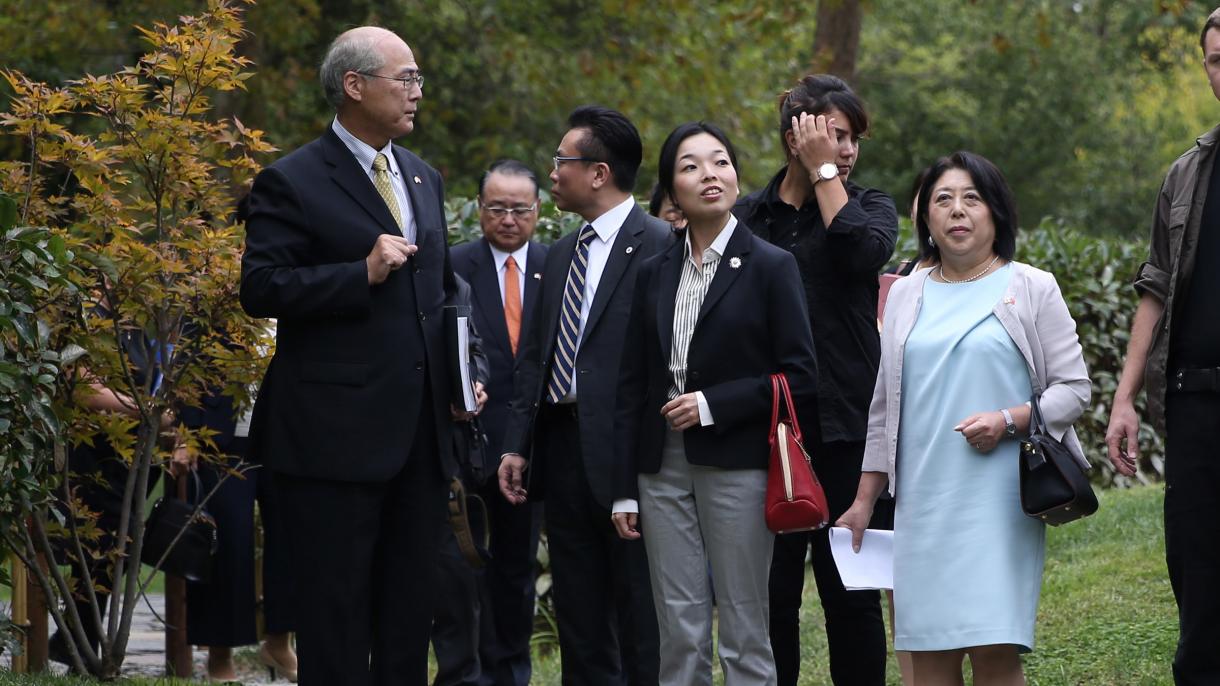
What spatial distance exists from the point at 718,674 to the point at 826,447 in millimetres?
3205

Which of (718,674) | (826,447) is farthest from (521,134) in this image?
(826,447)

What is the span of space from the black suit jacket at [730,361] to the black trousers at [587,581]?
71 centimetres

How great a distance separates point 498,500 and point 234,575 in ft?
5.09

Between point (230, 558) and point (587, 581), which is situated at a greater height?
point (587, 581)

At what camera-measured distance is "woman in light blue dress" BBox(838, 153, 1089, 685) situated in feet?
15.6

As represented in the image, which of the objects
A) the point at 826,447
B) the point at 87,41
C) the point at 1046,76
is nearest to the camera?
the point at 826,447

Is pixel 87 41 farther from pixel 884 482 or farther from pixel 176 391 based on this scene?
pixel 884 482

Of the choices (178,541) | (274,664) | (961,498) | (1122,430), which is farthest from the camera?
(274,664)

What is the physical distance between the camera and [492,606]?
7457 mm

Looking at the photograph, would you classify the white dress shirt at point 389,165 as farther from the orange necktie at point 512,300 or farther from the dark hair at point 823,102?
the orange necktie at point 512,300

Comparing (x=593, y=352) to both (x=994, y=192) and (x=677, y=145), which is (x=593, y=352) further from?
(x=994, y=192)

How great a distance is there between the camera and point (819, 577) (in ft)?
18.6

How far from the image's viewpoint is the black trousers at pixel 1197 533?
4.73 m

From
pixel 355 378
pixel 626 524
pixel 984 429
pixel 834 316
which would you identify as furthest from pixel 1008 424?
pixel 355 378
